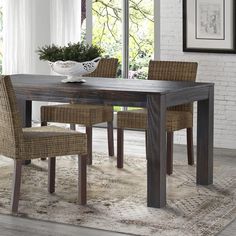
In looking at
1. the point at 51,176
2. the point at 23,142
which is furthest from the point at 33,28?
the point at 23,142

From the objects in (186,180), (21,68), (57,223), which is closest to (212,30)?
(186,180)

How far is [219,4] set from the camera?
23.7ft

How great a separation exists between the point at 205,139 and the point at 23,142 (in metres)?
1.49

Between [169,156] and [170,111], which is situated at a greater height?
[170,111]

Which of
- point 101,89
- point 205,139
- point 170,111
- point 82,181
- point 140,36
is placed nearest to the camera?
point 82,181

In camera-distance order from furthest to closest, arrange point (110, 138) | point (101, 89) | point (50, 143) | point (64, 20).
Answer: point (64, 20), point (110, 138), point (101, 89), point (50, 143)

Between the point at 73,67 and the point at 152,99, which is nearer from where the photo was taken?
the point at 152,99

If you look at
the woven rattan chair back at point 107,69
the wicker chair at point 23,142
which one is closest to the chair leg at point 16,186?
the wicker chair at point 23,142

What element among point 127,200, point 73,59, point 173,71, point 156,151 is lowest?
point 127,200

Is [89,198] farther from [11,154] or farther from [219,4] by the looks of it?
[219,4]

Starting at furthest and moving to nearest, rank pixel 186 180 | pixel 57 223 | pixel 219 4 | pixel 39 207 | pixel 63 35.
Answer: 1. pixel 63 35
2. pixel 219 4
3. pixel 186 180
4. pixel 39 207
5. pixel 57 223

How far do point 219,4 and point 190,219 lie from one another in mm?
3024

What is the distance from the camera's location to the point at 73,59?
5.84 m

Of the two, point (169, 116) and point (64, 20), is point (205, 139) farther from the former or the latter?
point (64, 20)
